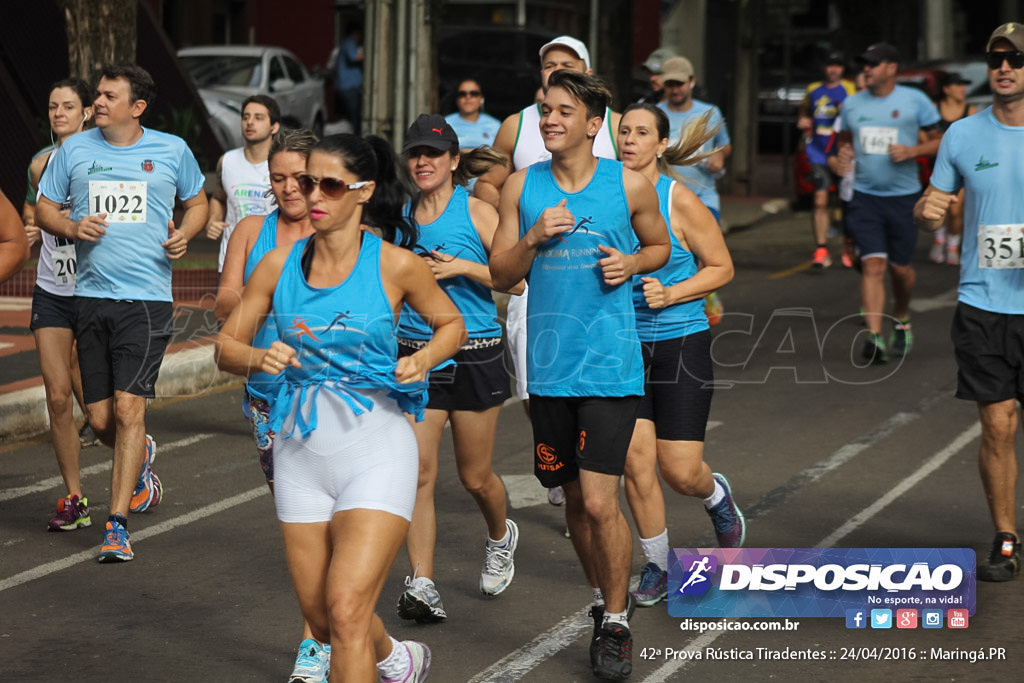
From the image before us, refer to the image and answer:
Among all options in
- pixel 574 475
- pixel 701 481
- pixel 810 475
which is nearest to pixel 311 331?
pixel 574 475

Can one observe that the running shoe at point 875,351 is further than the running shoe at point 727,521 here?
Yes

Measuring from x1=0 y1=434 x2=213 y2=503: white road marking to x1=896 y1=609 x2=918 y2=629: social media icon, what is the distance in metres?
4.58

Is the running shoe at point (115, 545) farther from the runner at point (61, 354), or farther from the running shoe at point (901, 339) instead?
the running shoe at point (901, 339)

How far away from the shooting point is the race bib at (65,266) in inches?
318

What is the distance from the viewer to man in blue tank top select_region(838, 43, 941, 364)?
1241 cm

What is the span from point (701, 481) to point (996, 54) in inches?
87.1

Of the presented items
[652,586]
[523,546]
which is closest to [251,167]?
[523,546]

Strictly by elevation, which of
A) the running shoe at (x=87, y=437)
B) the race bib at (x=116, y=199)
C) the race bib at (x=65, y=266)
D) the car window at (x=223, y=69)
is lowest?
the running shoe at (x=87, y=437)

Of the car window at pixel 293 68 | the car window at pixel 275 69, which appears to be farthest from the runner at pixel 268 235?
the car window at pixel 293 68

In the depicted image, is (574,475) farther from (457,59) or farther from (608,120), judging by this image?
(457,59)

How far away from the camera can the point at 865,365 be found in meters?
12.4

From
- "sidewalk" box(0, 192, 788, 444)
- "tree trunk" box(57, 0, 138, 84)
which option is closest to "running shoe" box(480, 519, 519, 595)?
"sidewalk" box(0, 192, 788, 444)

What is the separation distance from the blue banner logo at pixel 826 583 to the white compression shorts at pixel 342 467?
2088 millimetres

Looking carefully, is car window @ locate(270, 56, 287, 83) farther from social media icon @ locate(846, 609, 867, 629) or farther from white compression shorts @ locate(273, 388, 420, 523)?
white compression shorts @ locate(273, 388, 420, 523)
